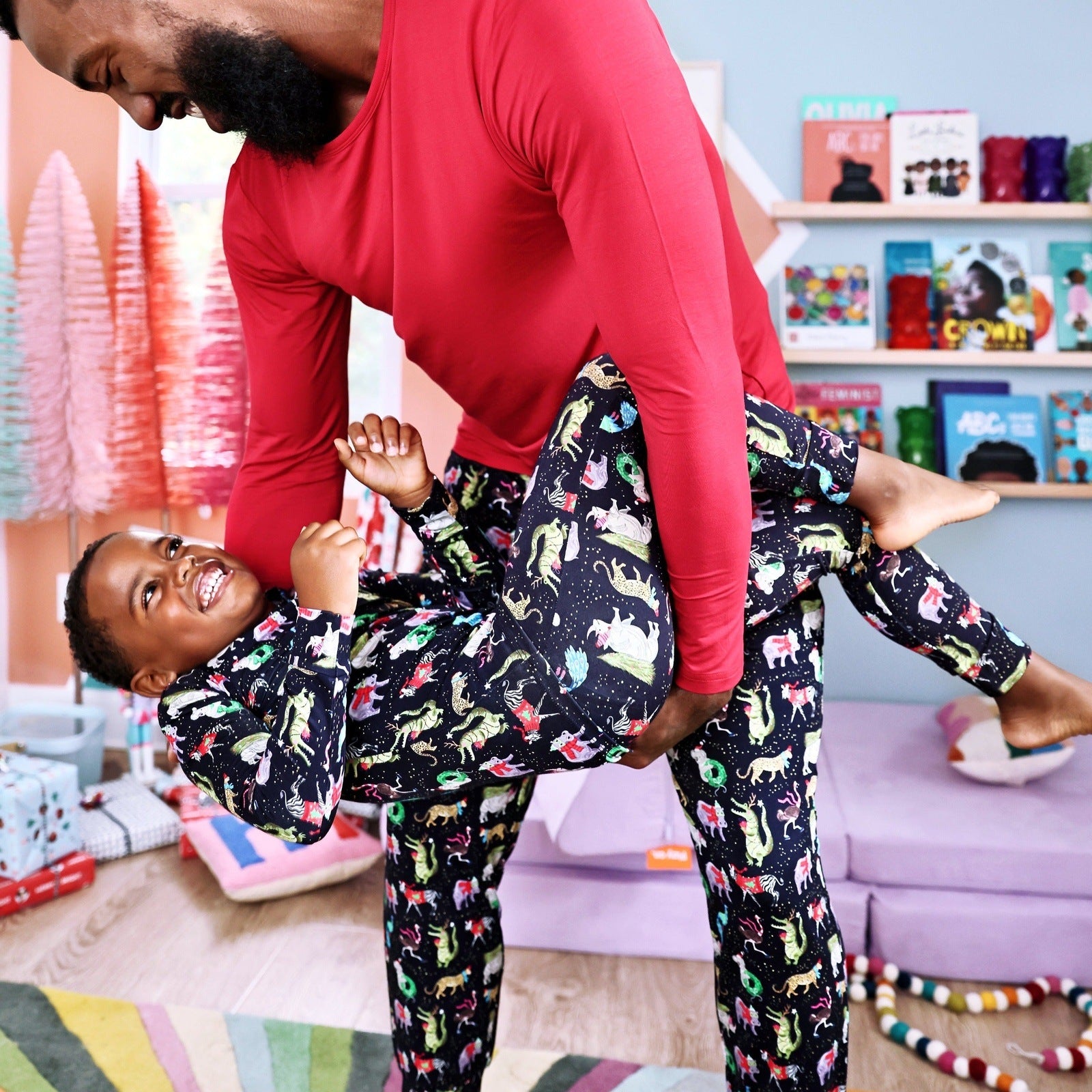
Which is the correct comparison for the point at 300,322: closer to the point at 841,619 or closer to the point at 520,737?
the point at 520,737

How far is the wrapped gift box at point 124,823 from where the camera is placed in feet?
8.30

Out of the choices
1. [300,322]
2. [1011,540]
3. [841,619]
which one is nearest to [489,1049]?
[300,322]

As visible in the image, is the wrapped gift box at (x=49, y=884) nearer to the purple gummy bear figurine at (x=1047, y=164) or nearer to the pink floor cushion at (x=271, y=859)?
the pink floor cushion at (x=271, y=859)

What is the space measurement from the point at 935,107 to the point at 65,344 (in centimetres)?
260

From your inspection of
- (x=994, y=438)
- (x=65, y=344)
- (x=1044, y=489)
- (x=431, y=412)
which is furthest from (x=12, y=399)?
(x=1044, y=489)

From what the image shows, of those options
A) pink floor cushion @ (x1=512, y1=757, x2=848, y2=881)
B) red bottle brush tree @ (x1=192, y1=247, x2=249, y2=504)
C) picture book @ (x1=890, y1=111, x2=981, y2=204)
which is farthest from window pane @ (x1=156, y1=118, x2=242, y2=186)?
pink floor cushion @ (x1=512, y1=757, x2=848, y2=881)

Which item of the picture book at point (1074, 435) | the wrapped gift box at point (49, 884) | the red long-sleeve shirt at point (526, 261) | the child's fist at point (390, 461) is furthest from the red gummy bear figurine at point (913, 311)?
the wrapped gift box at point (49, 884)

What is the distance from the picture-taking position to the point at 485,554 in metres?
1.34

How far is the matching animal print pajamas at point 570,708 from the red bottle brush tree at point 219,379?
1.89 metres

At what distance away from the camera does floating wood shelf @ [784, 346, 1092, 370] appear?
266 cm

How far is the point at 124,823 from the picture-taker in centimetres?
260

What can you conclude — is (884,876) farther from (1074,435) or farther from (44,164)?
(44,164)

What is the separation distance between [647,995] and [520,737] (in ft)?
3.93

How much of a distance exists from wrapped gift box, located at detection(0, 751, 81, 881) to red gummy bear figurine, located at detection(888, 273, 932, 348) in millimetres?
2442
